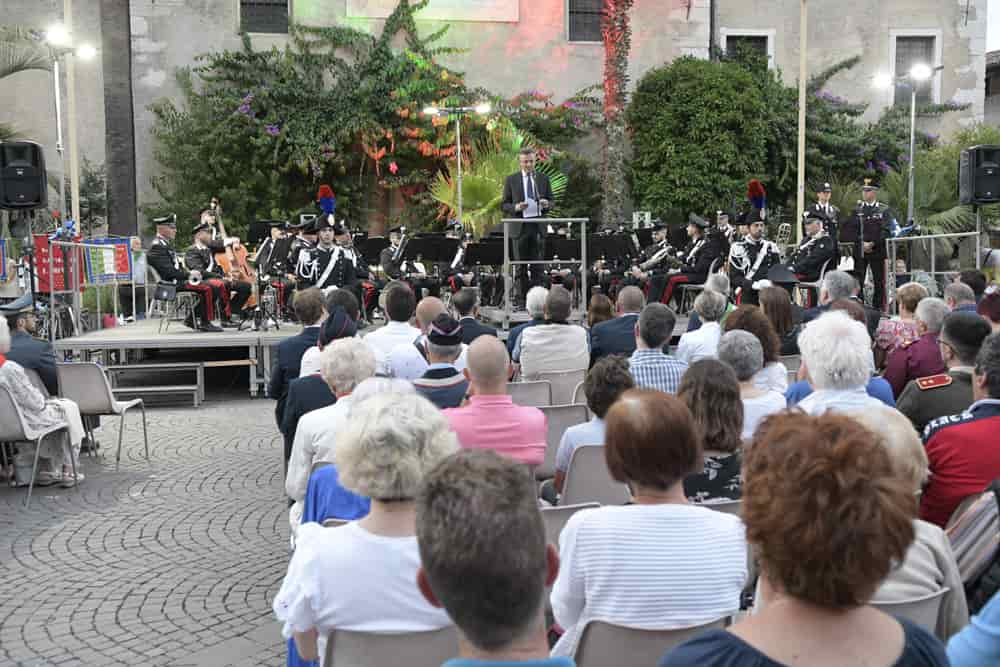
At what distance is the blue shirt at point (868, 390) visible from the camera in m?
4.40

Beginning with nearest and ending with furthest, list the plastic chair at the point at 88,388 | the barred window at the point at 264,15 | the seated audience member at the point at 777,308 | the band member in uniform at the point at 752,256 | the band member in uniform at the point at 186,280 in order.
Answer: the seated audience member at the point at 777,308 < the plastic chair at the point at 88,388 < the band member in uniform at the point at 186,280 < the band member in uniform at the point at 752,256 < the barred window at the point at 264,15

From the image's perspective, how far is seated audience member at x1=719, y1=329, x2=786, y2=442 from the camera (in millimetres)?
4117

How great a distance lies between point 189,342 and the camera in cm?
1093

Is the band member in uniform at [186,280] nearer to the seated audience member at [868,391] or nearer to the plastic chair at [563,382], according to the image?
the plastic chair at [563,382]

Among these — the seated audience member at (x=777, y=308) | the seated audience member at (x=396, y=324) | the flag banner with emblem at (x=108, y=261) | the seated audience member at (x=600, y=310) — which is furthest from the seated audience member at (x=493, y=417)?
the flag banner with emblem at (x=108, y=261)

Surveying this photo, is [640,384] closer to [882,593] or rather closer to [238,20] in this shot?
[882,593]

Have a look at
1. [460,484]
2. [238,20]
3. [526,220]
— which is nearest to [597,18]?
[238,20]

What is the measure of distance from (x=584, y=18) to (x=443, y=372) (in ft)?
57.7

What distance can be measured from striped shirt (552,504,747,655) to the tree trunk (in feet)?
62.7

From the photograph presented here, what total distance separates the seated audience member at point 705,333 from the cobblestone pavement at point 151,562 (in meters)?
2.87

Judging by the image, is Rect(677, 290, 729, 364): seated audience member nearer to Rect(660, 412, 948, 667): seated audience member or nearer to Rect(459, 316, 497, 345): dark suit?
Rect(459, 316, 497, 345): dark suit

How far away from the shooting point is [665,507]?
8.00 ft

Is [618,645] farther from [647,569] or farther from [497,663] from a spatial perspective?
[497,663]

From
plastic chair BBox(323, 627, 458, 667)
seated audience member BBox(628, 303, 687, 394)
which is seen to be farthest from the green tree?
plastic chair BBox(323, 627, 458, 667)
